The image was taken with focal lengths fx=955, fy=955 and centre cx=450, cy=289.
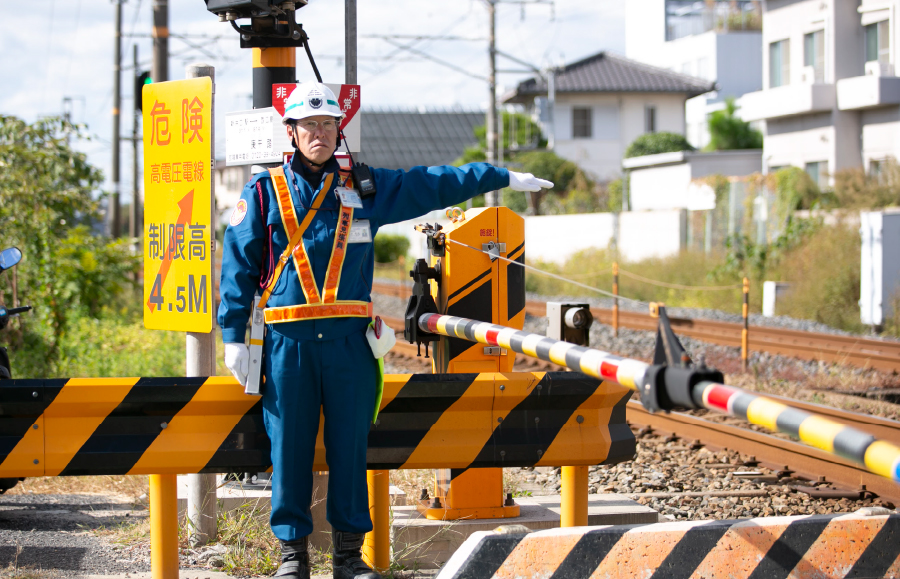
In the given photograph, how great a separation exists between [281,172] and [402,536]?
6.27ft

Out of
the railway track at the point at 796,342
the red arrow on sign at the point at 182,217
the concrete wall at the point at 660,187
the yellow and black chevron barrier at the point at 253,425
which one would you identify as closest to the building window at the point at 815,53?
the concrete wall at the point at 660,187

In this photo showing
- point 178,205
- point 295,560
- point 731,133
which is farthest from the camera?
point 731,133

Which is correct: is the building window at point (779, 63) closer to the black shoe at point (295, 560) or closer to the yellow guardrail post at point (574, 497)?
the yellow guardrail post at point (574, 497)

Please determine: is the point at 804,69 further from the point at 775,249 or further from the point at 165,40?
the point at 165,40

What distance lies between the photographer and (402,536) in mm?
4730

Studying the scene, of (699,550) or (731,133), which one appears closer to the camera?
(699,550)

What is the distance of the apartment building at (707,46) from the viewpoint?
56188 millimetres

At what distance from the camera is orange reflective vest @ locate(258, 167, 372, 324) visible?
391cm

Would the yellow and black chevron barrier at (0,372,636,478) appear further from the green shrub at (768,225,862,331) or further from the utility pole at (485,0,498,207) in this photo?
the utility pole at (485,0,498,207)

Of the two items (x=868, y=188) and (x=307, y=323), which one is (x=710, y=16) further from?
(x=307, y=323)

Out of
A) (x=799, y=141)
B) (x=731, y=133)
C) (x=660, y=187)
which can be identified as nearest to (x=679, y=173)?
(x=660, y=187)

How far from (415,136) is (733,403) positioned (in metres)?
67.0

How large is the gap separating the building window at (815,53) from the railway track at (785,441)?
2241 cm

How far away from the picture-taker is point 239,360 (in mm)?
3896
